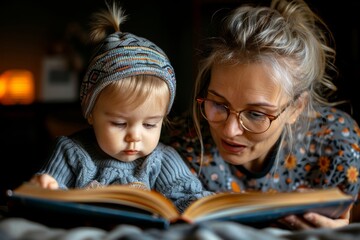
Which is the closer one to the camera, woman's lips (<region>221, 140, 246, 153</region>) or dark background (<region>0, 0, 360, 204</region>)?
woman's lips (<region>221, 140, 246, 153</region>)

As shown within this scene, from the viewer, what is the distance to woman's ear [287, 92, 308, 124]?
151 cm

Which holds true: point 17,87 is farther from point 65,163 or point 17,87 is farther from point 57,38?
point 65,163

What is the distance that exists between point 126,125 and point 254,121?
367mm

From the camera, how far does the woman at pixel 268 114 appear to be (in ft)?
4.62

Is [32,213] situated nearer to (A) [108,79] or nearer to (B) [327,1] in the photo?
(A) [108,79]

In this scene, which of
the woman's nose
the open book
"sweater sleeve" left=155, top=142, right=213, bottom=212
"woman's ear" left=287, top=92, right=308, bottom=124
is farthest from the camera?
"woman's ear" left=287, top=92, right=308, bottom=124

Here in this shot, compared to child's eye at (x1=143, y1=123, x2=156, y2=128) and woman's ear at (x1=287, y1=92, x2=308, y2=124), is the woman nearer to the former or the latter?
woman's ear at (x1=287, y1=92, x2=308, y2=124)

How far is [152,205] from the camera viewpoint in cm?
95

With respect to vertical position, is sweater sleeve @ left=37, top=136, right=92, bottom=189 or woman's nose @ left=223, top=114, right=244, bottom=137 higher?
woman's nose @ left=223, top=114, right=244, bottom=137

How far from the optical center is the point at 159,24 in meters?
4.55

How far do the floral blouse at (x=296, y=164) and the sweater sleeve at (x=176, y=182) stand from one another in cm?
20

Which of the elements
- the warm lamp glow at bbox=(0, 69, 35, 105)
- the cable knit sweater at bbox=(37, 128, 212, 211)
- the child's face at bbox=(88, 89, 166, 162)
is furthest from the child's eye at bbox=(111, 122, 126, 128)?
the warm lamp glow at bbox=(0, 69, 35, 105)

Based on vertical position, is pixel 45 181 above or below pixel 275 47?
below

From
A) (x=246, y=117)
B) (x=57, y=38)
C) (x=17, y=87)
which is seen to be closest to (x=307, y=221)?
(x=246, y=117)
